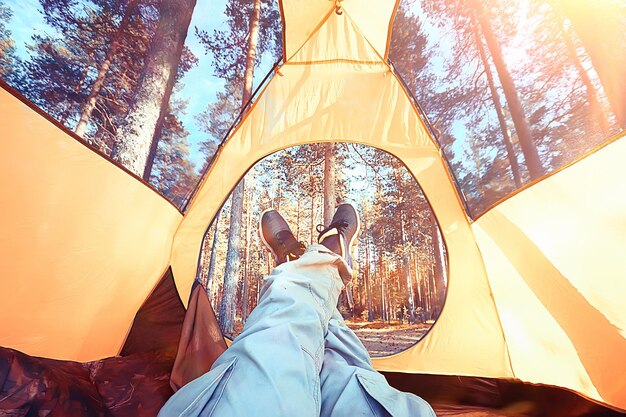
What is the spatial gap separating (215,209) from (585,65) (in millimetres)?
2399

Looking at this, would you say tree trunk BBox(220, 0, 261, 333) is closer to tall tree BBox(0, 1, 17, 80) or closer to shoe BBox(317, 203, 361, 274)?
shoe BBox(317, 203, 361, 274)

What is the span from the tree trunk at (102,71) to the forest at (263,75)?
2cm

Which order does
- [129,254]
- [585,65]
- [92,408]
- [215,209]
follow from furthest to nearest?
1. [585,65]
2. [215,209]
3. [129,254]
4. [92,408]

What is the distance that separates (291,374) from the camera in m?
0.54

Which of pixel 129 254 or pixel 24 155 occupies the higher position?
pixel 24 155

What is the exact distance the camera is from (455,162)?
8.39 ft

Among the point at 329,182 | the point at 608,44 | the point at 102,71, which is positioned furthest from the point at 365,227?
the point at 102,71

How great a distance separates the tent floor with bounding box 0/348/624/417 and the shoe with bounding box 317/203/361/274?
0.65m

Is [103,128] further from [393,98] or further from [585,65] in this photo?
[585,65]

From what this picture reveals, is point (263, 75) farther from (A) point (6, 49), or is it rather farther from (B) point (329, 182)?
(A) point (6, 49)

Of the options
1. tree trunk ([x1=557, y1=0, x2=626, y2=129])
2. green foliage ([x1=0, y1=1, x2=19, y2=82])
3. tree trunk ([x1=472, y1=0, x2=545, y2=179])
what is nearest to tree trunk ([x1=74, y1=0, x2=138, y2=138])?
green foliage ([x1=0, y1=1, x2=19, y2=82])

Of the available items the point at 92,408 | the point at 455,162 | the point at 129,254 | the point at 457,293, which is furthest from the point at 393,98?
the point at 92,408

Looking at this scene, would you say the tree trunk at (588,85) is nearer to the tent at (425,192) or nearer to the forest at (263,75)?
the forest at (263,75)

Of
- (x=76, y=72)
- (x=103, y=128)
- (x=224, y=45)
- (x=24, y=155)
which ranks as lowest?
(x=24, y=155)
